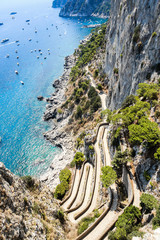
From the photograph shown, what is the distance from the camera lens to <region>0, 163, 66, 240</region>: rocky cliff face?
738 inches

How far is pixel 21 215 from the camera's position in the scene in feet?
71.8

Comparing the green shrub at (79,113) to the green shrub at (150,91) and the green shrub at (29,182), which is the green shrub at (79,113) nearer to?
the green shrub at (150,91)

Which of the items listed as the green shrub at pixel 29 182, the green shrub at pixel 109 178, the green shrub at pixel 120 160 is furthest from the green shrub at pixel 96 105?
the green shrub at pixel 29 182

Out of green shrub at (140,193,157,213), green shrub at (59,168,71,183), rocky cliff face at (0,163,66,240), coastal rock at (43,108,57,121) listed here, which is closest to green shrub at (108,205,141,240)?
green shrub at (140,193,157,213)

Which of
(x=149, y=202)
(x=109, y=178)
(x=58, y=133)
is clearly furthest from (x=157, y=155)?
(x=58, y=133)

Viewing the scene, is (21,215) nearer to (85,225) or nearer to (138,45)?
(85,225)

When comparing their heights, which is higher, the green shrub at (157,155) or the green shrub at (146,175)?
the green shrub at (157,155)

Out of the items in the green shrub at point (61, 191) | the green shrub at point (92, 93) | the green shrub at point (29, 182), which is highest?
the green shrub at point (92, 93)

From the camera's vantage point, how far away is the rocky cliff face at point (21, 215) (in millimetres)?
18756

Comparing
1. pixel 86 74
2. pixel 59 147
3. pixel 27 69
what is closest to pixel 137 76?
pixel 59 147

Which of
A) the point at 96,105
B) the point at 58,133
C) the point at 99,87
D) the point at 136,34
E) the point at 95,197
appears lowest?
the point at 95,197

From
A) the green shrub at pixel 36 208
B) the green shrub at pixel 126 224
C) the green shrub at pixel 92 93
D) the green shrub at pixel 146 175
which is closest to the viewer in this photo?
the green shrub at pixel 126 224

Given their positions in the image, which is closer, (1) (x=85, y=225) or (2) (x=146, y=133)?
(1) (x=85, y=225)

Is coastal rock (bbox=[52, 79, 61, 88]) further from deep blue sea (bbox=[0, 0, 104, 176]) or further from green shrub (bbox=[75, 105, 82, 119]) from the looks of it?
green shrub (bbox=[75, 105, 82, 119])
